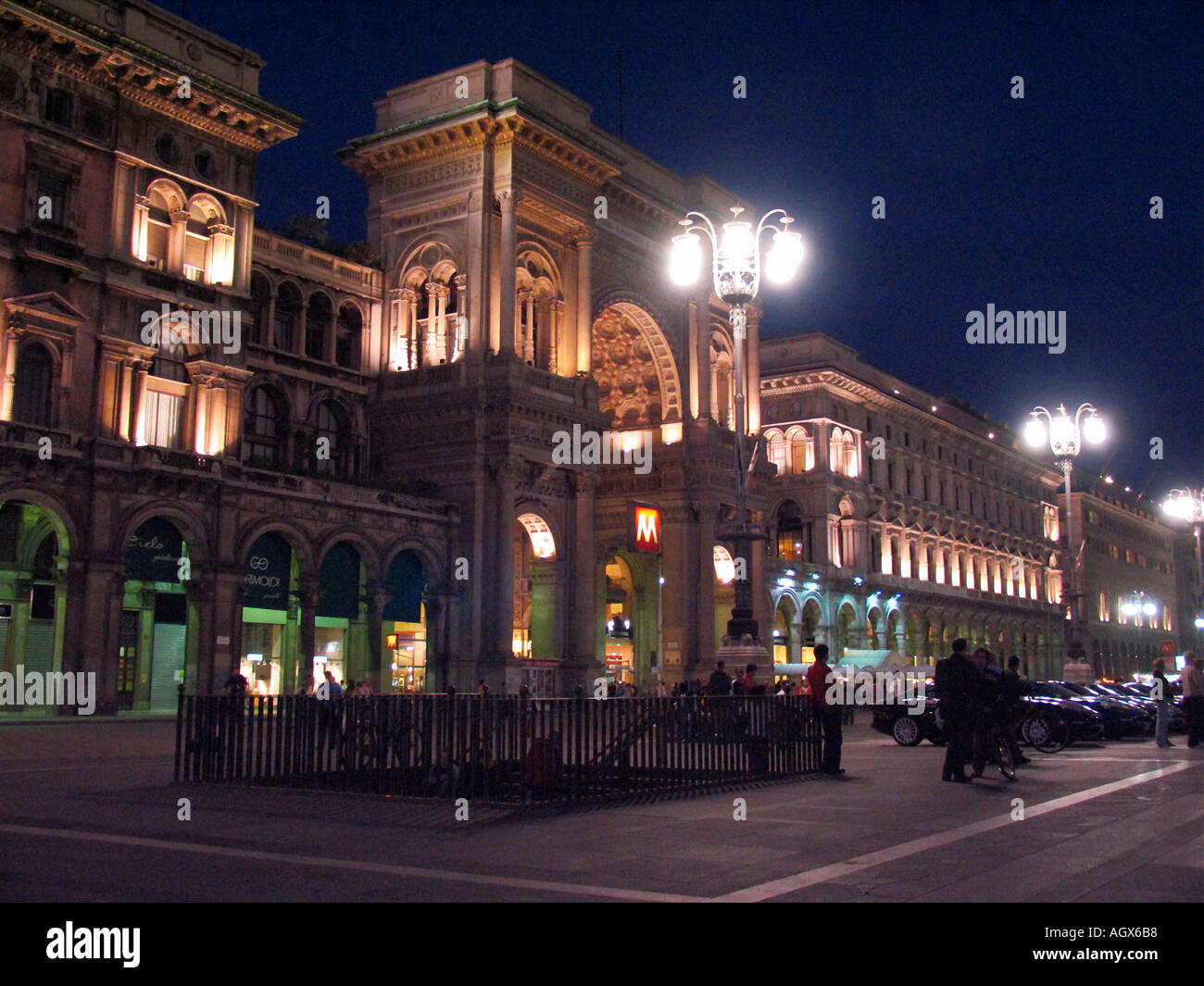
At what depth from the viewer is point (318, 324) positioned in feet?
155

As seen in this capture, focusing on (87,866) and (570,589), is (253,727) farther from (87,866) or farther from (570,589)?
(570,589)

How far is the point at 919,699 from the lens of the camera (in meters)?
28.0

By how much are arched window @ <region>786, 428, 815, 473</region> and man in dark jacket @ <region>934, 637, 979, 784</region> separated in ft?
181

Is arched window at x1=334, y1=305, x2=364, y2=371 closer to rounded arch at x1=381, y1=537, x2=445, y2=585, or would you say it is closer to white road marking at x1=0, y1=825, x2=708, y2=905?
rounded arch at x1=381, y1=537, x2=445, y2=585

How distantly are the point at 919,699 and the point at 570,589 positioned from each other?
22077 mm

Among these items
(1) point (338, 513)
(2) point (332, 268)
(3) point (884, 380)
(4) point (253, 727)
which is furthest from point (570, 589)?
(3) point (884, 380)

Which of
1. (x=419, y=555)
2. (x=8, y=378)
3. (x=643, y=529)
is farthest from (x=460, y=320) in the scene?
(x=8, y=378)

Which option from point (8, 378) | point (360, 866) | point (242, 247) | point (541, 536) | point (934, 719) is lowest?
point (360, 866)

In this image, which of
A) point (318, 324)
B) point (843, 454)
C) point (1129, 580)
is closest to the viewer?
point (318, 324)

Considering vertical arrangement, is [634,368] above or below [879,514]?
above

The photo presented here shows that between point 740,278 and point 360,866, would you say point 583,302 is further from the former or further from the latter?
point 360,866

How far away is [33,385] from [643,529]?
71.4 feet

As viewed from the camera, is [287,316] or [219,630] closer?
[219,630]
